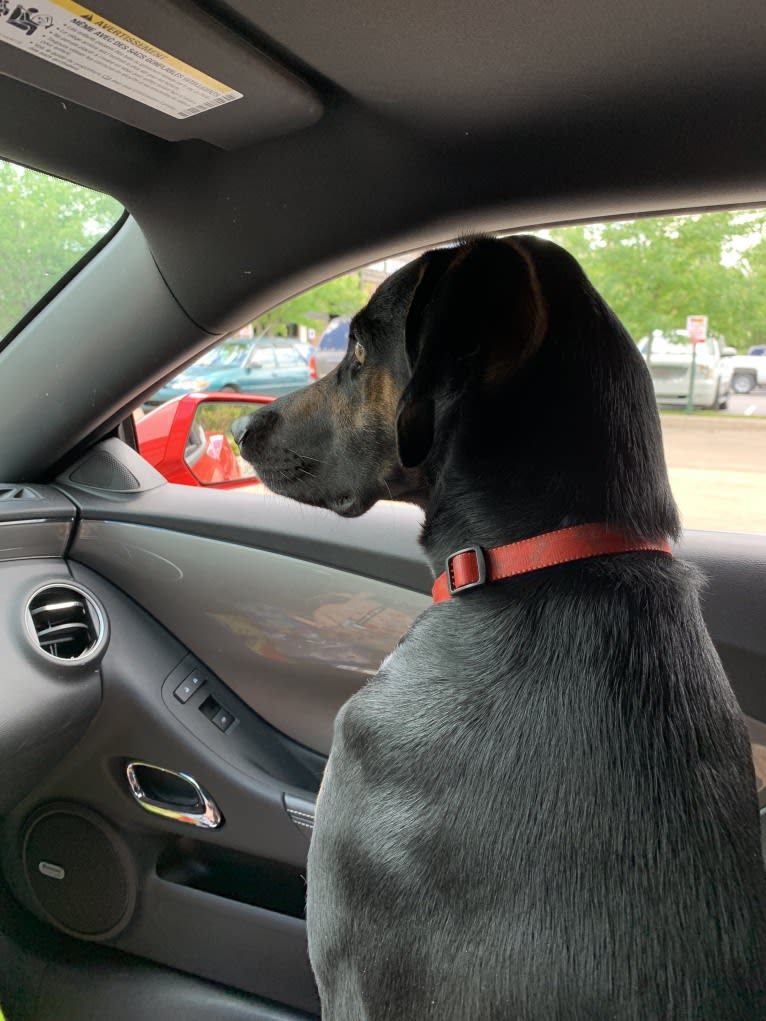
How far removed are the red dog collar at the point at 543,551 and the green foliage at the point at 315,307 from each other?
909 millimetres

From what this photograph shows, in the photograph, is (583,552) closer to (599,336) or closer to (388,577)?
(599,336)

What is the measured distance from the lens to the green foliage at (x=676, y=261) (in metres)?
1.92

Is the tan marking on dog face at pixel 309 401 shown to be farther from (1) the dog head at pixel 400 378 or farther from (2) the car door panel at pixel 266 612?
(2) the car door panel at pixel 266 612

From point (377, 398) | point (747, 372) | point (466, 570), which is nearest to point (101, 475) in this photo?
point (377, 398)

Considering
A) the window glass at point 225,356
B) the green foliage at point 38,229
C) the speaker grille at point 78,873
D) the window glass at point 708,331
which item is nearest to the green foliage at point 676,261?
the window glass at point 708,331

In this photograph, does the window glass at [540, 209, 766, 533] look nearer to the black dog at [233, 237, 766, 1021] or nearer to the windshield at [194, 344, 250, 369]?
the black dog at [233, 237, 766, 1021]

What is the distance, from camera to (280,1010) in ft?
6.87

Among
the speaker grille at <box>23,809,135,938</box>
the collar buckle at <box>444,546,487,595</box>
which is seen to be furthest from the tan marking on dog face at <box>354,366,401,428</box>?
the speaker grille at <box>23,809,135,938</box>

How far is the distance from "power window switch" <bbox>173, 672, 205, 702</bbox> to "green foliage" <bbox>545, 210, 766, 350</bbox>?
1566 millimetres

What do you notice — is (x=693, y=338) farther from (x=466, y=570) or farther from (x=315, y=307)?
(x=466, y=570)

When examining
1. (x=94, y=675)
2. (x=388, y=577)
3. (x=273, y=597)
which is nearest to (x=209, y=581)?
(x=273, y=597)

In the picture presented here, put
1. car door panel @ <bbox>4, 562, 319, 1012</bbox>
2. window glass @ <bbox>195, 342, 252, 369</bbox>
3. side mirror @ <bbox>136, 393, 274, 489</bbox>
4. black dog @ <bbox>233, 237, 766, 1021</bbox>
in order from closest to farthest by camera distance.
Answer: black dog @ <bbox>233, 237, 766, 1021</bbox>, car door panel @ <bbox>4, 562, 319, 1012</bbox>, window glass @ <bbox>195, 342, 252, 369</bbox>, side mirror @ <bbox>136, 393, 274, 489</bbox>

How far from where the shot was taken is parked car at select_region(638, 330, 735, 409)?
6.64 feet

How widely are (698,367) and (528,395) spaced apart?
103cm
